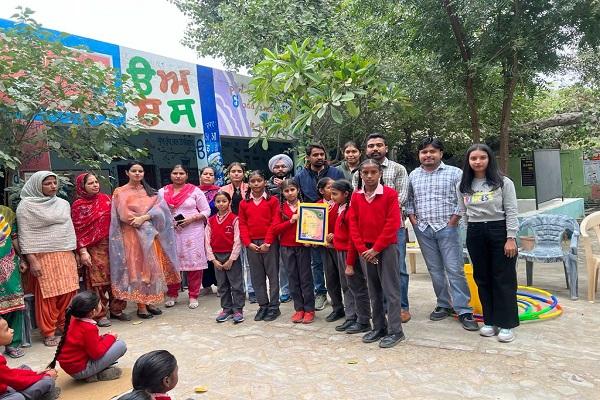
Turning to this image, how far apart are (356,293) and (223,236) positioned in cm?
146

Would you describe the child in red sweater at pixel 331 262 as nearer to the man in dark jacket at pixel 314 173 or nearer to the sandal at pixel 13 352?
the man in dark jacket at pixel 314 173

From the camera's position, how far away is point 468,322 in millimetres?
4020

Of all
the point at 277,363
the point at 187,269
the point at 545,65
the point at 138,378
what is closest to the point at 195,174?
the point at 187,269

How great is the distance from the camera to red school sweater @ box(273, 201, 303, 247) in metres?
4.45

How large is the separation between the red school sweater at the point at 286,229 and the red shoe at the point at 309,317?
0.66 meters

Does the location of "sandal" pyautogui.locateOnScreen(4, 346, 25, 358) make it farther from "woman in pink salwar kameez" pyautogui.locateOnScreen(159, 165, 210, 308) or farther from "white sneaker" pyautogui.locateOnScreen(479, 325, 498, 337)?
"white sneaker" pyautogui.locateOnScreen(479, 325, 498, 337)

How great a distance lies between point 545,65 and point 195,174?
797cm

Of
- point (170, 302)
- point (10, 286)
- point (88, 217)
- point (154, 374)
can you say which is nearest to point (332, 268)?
point (170, 302)

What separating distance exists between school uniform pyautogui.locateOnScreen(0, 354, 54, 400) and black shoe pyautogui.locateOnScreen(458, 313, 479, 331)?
312cm

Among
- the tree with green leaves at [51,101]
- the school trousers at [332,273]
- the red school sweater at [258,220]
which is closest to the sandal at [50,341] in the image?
the tree with green leaves at [51,101]

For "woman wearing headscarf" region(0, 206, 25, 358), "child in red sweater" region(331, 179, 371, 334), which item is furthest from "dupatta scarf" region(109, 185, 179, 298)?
"child in red sweater" region(331, 179, 371, 334)

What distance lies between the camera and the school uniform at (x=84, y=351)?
3268 mm

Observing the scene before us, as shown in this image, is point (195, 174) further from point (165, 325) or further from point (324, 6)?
point (165, 325)

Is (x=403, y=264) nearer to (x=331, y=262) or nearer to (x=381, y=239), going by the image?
(x=331, y=262)
